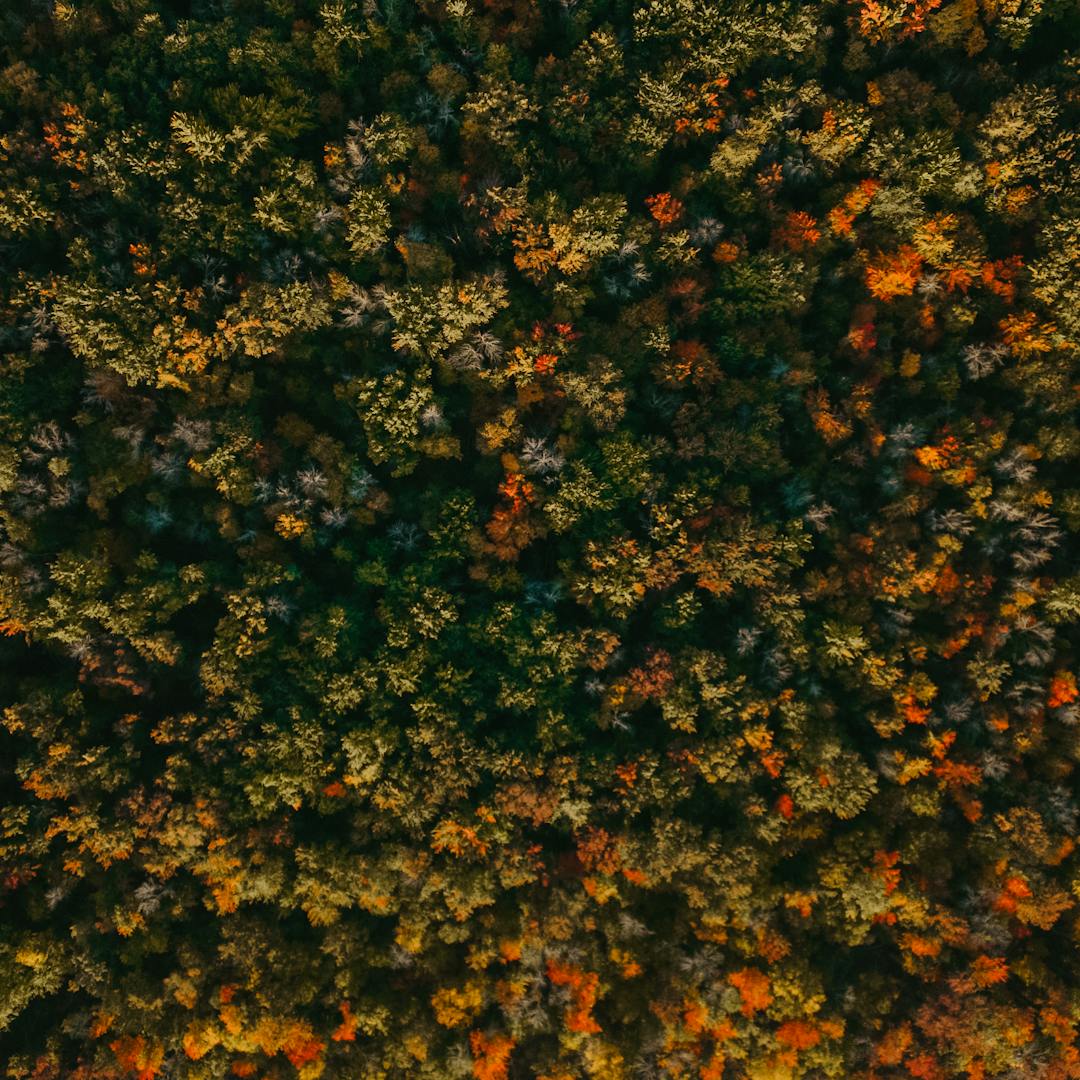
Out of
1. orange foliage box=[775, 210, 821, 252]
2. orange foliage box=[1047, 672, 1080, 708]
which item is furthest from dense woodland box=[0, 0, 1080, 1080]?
orange foliage box=[1047, 672, 1080, 708]

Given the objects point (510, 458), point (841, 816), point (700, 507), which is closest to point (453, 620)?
point (510, 458)

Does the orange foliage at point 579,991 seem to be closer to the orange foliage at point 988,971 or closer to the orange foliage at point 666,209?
the orange foliage at point 988,971

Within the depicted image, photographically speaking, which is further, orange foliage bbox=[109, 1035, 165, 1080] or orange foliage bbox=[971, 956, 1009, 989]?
orange foliage bbox=[971, 956, 1009, 989]

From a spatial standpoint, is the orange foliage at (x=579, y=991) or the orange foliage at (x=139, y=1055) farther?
the orange foliage at (x=579, y=991)

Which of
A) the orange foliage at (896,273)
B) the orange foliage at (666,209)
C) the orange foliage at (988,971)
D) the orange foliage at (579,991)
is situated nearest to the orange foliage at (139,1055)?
the orange foliage at (579,991)

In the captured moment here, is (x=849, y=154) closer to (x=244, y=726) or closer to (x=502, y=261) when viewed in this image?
(x=502, y=261)

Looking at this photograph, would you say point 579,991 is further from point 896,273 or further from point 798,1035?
point 896,273

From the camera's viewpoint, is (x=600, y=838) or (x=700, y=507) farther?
(x=700, y=507)

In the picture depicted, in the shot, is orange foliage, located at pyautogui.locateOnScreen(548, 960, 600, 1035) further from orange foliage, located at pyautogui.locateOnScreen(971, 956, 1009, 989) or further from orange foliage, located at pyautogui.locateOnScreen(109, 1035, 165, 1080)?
orange foliage, located at pyautogui.locateOnScreen(109, 1035, 165, 1080)
